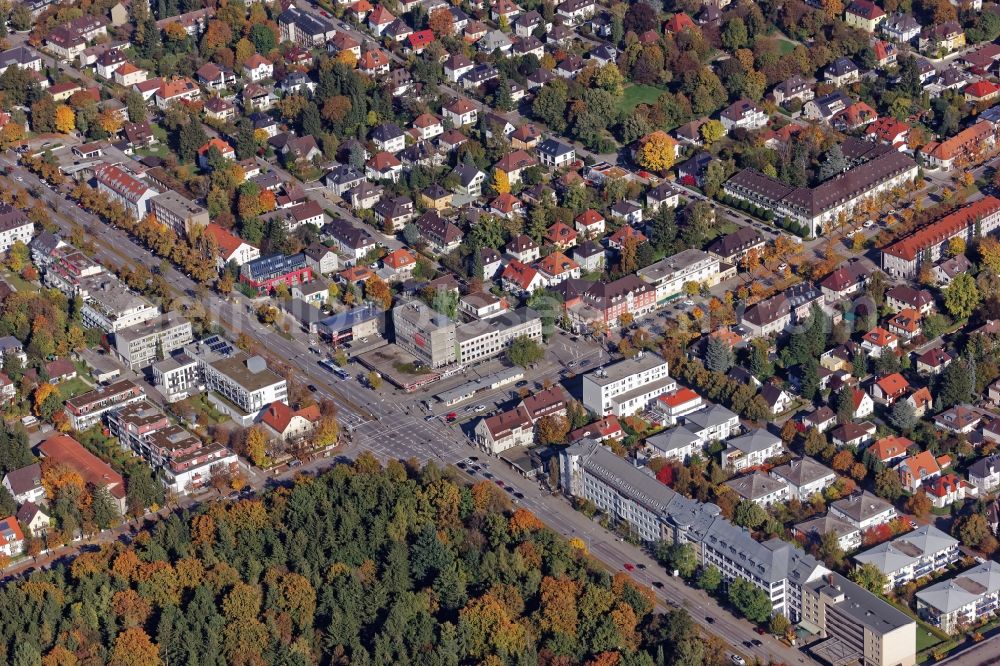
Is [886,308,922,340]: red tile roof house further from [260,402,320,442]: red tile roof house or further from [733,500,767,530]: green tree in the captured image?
[260,402,320,442]: red tile roof house

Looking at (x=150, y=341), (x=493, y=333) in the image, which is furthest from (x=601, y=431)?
(x=150, y=341)

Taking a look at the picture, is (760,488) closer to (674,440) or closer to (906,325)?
(674,440)

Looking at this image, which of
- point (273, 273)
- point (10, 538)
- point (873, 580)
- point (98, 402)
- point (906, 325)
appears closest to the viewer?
point (873, 580)

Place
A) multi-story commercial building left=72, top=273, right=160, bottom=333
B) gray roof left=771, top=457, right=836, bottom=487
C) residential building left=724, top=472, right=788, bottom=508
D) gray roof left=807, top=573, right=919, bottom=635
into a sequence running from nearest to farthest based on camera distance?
gray roof left=807, top=573, right=919, bottom=635, residential building left=724, top=472, right=788, bottom=508, gray roof left=771, top=457, right=836, bottom=487, multi-story commercial building left=72, top=273, right=160, bottom=333

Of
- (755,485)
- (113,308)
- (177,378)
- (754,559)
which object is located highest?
(754,559)

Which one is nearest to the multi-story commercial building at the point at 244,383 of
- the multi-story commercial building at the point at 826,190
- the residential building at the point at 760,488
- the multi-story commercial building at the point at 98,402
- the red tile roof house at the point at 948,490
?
the multi-story commercial building at the point at 98,402

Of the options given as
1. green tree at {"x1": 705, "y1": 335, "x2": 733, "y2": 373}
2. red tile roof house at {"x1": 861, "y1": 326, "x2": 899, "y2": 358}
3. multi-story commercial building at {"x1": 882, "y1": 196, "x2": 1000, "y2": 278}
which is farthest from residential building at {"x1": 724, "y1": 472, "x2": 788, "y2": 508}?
multi-story commercial building at {"x1": 882, "y1": 196, "x2": 1000, "y2": 278}

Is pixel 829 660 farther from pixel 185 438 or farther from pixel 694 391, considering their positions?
pixel 185 438
